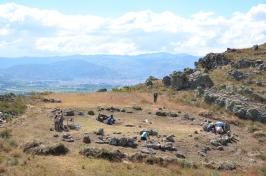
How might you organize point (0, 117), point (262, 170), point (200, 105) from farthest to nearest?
1. point (200, 105)
2. point (0, 117)
3. point (262, 170)

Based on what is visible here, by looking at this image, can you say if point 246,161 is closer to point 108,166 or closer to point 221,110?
point 108,166

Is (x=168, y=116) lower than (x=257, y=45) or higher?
lower

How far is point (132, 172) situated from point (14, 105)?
31737mm

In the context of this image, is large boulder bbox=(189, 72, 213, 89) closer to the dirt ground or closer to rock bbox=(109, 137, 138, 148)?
the dirt ground

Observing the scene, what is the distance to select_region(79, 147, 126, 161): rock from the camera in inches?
1399

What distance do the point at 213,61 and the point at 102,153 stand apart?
62257 millimetres

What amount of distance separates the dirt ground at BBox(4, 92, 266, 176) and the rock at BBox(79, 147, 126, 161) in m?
0.78

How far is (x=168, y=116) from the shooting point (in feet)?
200

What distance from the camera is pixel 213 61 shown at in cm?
9500

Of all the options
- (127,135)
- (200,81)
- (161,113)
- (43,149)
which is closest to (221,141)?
(127,135)

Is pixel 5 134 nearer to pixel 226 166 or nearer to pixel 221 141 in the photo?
pixel 226 166

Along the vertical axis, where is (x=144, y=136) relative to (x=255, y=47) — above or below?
below

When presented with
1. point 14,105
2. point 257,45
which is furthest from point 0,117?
point 257,45

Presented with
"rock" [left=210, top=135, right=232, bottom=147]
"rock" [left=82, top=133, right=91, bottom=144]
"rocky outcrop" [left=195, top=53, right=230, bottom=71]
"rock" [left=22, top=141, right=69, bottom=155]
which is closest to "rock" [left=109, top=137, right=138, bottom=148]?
"rock" [left=82, top=133, right=91, bottom=144]
